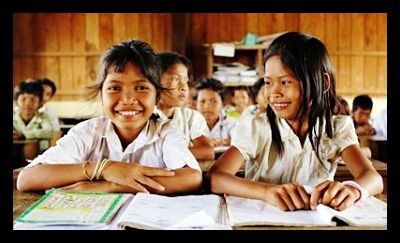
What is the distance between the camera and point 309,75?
56.2 inches

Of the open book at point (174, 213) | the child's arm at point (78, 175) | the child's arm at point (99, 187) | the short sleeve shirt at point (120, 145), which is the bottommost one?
the open book at point (174, 213)

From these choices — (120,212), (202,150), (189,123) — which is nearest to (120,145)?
(120,212)

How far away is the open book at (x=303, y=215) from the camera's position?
3.15 ft

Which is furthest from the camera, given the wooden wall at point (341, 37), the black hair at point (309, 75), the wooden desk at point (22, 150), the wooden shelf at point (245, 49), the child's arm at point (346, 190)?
the wooden wall at point (341, 37)

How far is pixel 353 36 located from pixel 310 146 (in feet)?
19.3

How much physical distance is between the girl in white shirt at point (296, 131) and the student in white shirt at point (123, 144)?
14cm

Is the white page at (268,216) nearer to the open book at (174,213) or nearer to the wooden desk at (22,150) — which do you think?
the open book at (174,213)

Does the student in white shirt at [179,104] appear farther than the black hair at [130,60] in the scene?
Yes

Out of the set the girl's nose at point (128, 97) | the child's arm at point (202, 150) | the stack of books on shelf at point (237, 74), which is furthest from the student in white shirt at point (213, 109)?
the stack of books on shelf at point (237, 74)

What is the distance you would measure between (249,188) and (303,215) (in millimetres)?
208

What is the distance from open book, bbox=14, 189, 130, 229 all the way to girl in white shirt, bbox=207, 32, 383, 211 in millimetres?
337

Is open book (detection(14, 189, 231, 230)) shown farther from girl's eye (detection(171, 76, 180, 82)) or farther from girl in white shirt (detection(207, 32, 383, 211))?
girl's eye (detection(171, 76, 180, 82))

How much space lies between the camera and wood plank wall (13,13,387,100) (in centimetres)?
693
